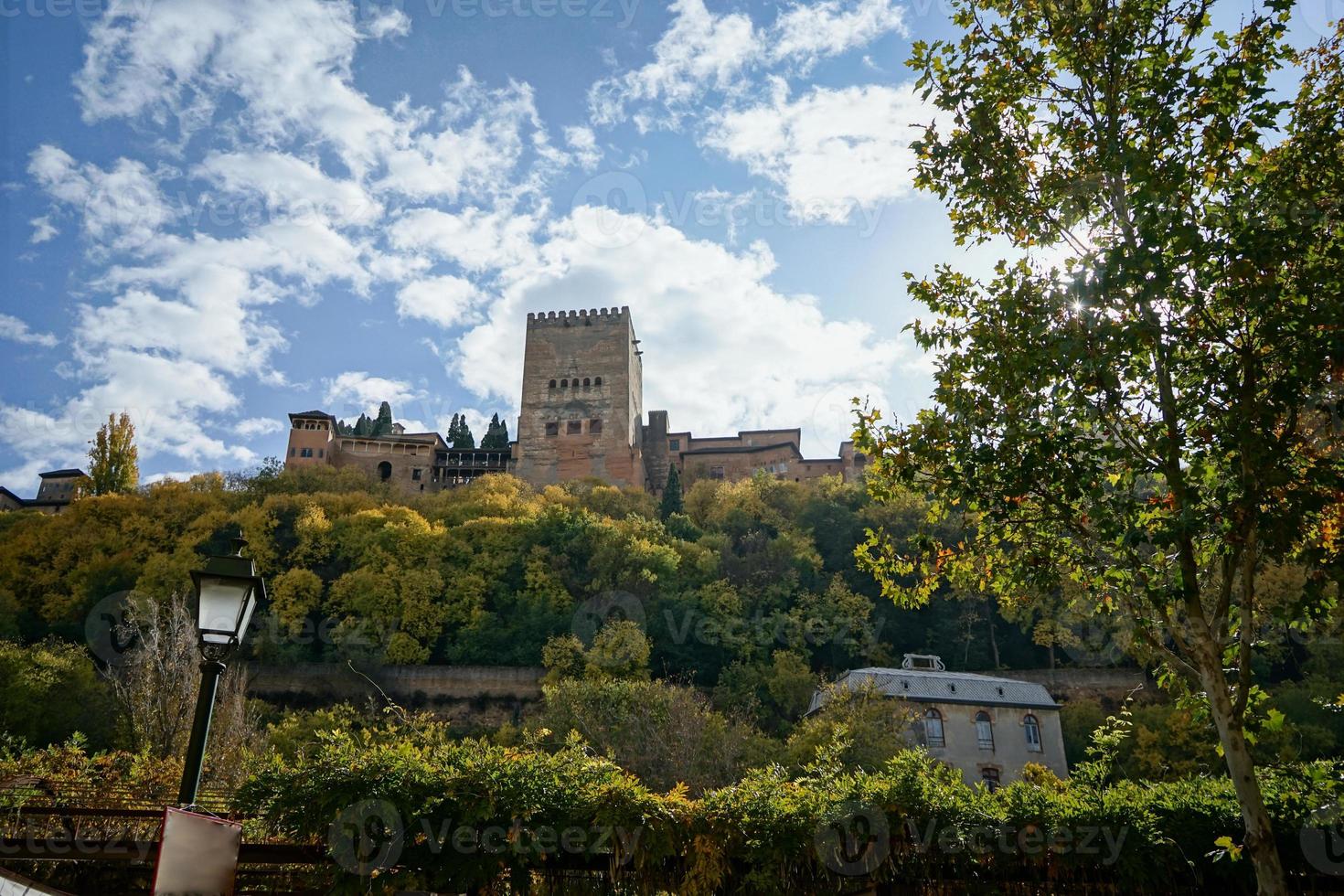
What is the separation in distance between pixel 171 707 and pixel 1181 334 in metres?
22.7

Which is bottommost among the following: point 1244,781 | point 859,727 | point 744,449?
point 1244,781

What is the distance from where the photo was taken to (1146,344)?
28.3ft

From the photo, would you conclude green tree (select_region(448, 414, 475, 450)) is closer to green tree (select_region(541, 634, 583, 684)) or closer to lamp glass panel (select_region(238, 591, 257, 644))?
green tree (select_region(541, 634, 583, 684))

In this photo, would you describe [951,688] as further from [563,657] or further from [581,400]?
[581,400]

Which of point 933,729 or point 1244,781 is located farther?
point 933,729

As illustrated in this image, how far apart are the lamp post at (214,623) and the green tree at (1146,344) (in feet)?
20.0

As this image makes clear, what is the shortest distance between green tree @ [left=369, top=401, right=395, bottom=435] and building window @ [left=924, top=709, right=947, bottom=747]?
5295 centimetres

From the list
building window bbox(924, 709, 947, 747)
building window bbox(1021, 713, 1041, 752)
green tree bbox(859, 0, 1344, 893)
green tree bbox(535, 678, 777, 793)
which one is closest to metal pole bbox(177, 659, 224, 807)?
green tree bbox(859, 0, 1344, 893)

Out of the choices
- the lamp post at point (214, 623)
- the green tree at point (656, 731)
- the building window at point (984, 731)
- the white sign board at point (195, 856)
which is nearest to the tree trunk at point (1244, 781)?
the white sign board at point (195, 856)

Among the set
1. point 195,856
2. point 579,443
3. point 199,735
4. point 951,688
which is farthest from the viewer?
point 579,443

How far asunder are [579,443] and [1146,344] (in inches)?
2565

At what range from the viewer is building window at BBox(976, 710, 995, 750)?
34438 millimetres

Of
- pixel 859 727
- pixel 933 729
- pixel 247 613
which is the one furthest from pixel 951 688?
pixel 247 613

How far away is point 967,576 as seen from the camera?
1038cm
